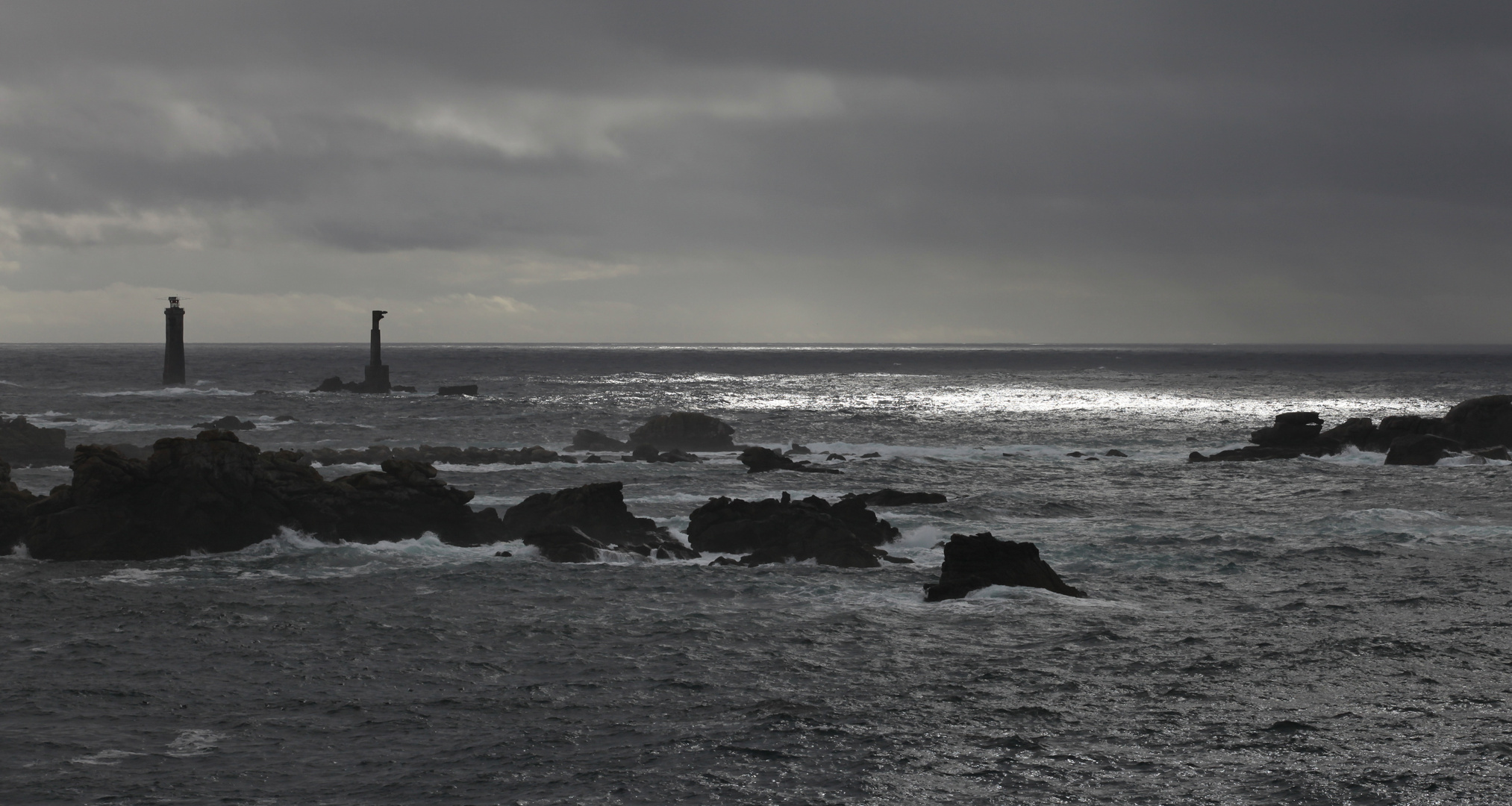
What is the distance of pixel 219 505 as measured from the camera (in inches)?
1237

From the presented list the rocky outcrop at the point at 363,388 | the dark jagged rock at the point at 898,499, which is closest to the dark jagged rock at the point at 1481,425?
the dark jagged rock at the point at 898,499

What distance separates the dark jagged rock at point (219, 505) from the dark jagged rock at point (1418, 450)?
4199 centimetres

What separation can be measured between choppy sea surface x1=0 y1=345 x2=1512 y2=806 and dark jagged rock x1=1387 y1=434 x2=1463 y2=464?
1007 centimetres

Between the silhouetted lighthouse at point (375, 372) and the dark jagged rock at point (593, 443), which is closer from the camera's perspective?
the dark jagged rock at point (593, 443)

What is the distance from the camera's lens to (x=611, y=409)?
96.4 metres

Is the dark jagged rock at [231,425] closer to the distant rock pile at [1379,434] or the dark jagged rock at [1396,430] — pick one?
the distant rock pile at [1379,434]

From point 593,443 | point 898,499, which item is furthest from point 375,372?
point 898,499

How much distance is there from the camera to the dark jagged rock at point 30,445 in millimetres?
49250

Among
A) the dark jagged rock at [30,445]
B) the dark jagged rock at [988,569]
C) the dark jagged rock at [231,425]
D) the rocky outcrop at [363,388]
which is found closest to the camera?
the dark jagged rock at [988,569]

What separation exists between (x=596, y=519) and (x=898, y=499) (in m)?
12.5

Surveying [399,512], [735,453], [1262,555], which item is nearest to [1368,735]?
[1262,555]

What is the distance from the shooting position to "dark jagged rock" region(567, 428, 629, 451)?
60938mm

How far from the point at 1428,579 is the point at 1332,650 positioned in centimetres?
847

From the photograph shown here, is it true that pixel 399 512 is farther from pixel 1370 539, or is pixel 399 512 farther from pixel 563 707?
pixel 1370 539
